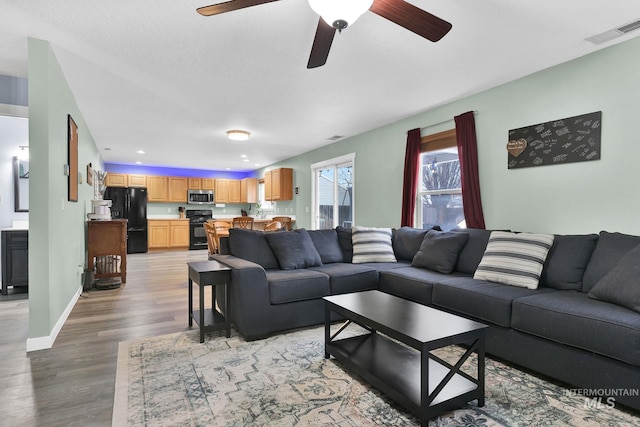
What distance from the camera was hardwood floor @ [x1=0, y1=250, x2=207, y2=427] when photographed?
1850 millimetres

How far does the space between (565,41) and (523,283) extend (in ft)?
6.27

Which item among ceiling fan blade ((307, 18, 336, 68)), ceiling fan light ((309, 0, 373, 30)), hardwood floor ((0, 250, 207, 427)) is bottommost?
hardwood floor ((0, 250, 207, 427))

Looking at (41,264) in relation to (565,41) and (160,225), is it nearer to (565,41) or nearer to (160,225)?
(565,41)

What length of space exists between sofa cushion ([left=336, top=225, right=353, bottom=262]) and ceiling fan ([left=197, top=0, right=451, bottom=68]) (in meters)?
2.39

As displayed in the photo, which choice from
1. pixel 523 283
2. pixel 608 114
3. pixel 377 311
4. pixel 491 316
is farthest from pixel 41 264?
pixel 608 114

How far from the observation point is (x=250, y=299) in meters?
2.82

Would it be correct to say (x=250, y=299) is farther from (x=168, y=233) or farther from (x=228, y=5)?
(x=168, y=233)

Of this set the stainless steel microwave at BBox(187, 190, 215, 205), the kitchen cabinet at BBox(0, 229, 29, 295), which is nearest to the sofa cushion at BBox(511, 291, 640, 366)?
the kitchen cabinet at BBox(0, 229, 29, 295)

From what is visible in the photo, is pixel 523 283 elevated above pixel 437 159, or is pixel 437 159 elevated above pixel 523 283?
pixel 437 159

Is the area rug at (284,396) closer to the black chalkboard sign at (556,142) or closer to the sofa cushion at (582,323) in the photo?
the sofa cushion at (582,323)

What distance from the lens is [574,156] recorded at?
9.73 feet

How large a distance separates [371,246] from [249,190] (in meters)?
7.02

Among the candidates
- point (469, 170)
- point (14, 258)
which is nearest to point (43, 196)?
point (14, 258)

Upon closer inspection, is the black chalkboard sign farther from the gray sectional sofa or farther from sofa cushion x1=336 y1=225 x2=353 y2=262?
sofa cushion x1=336 y1=225 x2=353 y2=262
